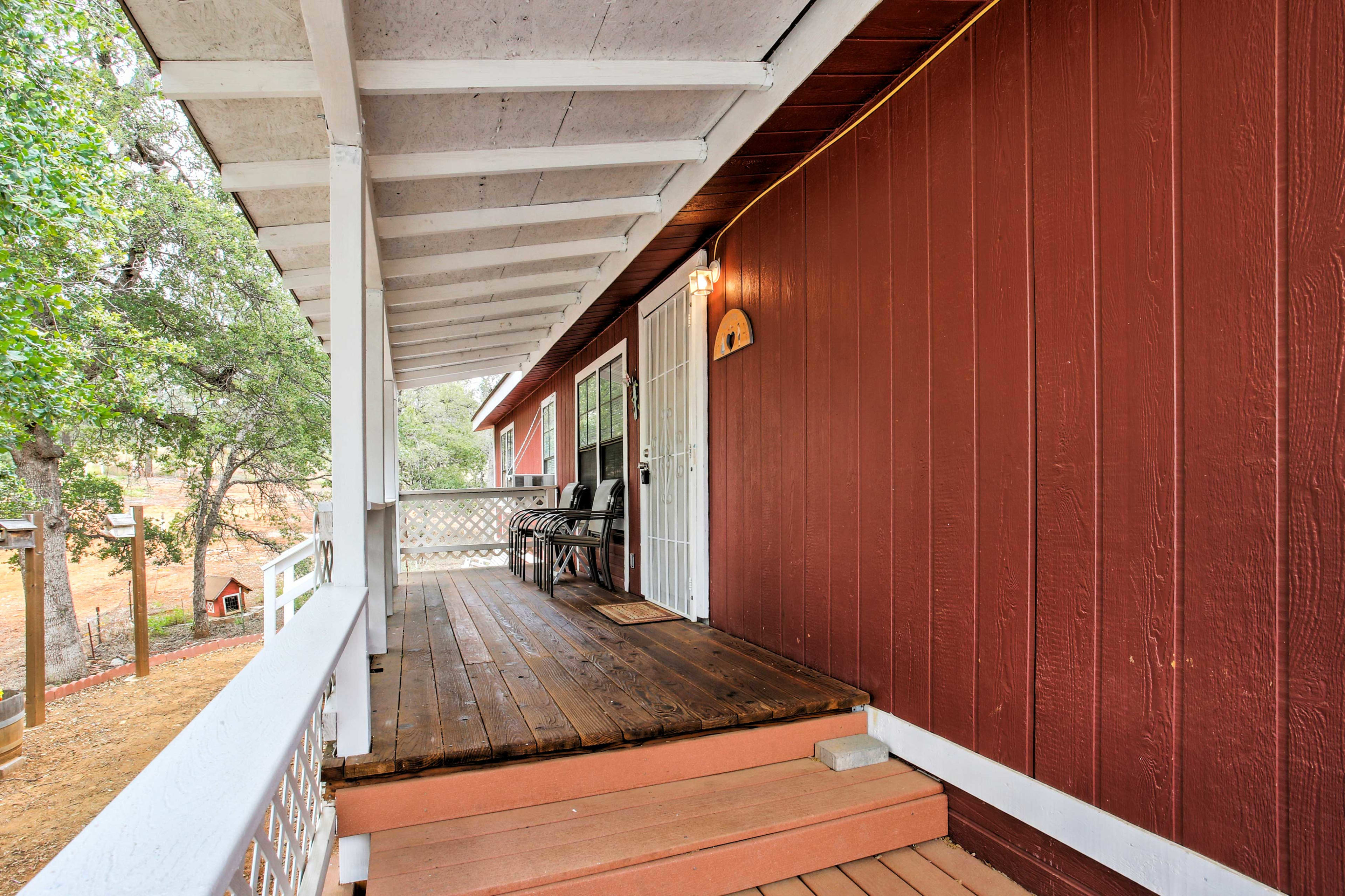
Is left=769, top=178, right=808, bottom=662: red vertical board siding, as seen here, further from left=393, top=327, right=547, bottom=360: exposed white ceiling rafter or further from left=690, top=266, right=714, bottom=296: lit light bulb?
left=393, top=327, right=547, bottom=360: exposed white ceiling rafter

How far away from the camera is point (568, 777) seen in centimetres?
188

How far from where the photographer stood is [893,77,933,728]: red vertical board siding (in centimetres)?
205

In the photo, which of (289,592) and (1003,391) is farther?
(289,592)

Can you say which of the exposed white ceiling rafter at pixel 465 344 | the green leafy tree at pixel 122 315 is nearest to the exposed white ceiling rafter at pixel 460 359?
the exposed white ceiling rafter at pixel 465 344

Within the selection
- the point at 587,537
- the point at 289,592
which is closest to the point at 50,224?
the point at 289,592

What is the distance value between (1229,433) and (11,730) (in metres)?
7.20

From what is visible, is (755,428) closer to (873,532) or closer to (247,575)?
(873,532)

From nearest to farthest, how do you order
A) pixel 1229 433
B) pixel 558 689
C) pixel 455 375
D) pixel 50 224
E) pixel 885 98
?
pixel 1229 433 → pixel 885 98 → pixel 558 689 → pixel 50 224 → pixel 455 375

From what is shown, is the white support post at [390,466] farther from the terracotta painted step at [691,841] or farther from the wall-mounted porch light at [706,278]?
the terracotta painted step at [691,841]

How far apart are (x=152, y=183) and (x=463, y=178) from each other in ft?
28.1

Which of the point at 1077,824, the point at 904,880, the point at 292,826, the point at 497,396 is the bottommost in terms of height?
the point at 904,880

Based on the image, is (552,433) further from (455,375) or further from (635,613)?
(635,613)

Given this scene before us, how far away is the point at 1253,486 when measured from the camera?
1.25 meters

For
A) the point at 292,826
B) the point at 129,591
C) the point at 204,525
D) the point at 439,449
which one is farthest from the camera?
the point at 439,449
